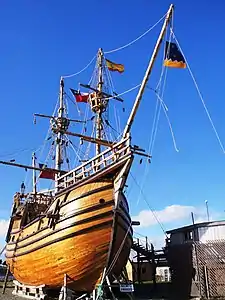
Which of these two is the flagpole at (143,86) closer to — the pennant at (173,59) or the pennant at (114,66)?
the pennant at (173,59)

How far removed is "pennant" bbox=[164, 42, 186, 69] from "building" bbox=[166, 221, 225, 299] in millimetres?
11184

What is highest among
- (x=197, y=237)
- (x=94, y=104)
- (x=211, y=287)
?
(x=94, y=104)

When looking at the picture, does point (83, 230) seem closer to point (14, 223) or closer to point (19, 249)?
point (19, 249)

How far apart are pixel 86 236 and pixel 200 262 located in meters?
7.81

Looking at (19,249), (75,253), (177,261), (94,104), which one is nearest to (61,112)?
(94,104)

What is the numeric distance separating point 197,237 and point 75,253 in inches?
441

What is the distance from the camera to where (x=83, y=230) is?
16.9m

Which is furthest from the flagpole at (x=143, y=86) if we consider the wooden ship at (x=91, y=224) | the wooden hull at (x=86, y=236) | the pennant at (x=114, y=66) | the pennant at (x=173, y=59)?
the pennant at (x=114, y=66)

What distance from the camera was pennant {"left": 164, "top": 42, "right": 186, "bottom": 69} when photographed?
1496 centimetres

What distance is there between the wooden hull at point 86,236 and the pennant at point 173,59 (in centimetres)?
612

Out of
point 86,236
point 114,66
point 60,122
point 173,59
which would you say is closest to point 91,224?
point 86,236

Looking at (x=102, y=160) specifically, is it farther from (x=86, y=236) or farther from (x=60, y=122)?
(x=60, y=122)

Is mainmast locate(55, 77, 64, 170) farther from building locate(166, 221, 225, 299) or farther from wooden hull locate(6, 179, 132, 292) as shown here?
wooden hull locate(6, 179, 132, 292)

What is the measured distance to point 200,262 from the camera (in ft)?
68.6
